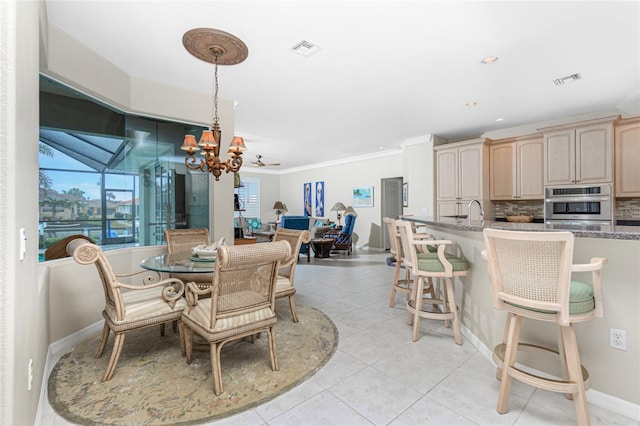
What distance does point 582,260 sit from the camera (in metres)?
1.80

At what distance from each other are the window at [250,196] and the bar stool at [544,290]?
8.67 meters

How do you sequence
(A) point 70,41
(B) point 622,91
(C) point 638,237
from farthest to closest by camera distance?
(B) point 622,91 < (A) point 70,41 < (C) point 638,237

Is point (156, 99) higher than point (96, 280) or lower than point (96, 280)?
higher

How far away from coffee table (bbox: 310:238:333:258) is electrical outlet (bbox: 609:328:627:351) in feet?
17.1

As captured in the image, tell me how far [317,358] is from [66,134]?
2989mm

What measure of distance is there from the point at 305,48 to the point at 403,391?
2.81 meters

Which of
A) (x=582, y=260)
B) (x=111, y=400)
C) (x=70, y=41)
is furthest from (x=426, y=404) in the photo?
(x=70, y=41)

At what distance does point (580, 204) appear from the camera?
424cm

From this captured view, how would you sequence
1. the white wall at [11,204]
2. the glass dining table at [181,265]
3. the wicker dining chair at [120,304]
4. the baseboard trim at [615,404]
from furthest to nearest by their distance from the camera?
the glass dining table at [181,265]
the wicker dining chair at [120,304]
the baseboard trim at [615,404]
the white wall at [11,204]

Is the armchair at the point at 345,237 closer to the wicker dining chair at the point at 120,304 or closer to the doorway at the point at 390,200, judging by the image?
the doorway at the point at 390,200

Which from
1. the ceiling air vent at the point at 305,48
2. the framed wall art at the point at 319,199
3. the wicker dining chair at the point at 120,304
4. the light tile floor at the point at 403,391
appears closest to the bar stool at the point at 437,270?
the light tile floor at the point at 403,391

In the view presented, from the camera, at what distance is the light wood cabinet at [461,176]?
519 cm

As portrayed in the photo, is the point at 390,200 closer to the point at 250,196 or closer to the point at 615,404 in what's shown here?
the point at 250,196

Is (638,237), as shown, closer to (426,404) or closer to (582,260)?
(582,260)
